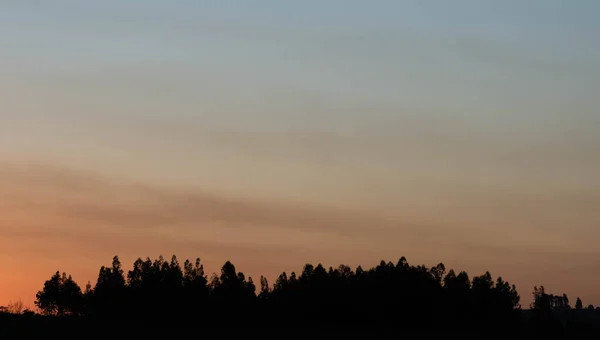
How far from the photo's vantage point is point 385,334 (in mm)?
180750

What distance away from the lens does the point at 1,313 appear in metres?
153

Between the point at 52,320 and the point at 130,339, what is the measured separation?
16.8m

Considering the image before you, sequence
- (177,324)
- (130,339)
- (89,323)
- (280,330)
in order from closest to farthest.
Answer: (130,339)
(89,323)
(280,330)
(177,324)

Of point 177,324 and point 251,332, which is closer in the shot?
point 251,332

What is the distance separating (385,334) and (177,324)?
43277 millimetres

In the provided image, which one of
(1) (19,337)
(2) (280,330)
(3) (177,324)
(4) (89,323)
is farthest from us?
(3) (177,324)

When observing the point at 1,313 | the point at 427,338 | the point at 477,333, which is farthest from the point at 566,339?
the point at 1,313

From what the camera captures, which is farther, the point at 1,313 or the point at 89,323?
the point at 89,323

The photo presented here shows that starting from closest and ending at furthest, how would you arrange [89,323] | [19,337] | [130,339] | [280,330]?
[19,337] → [130,339] → [89,323] → [280,330]

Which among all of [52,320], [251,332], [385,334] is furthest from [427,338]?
[52,320]

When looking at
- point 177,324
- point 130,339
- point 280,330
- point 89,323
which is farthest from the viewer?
point 177,324

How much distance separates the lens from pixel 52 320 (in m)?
156

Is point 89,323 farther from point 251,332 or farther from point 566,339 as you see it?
point 566,339

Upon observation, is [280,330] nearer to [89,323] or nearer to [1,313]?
[89,323]
